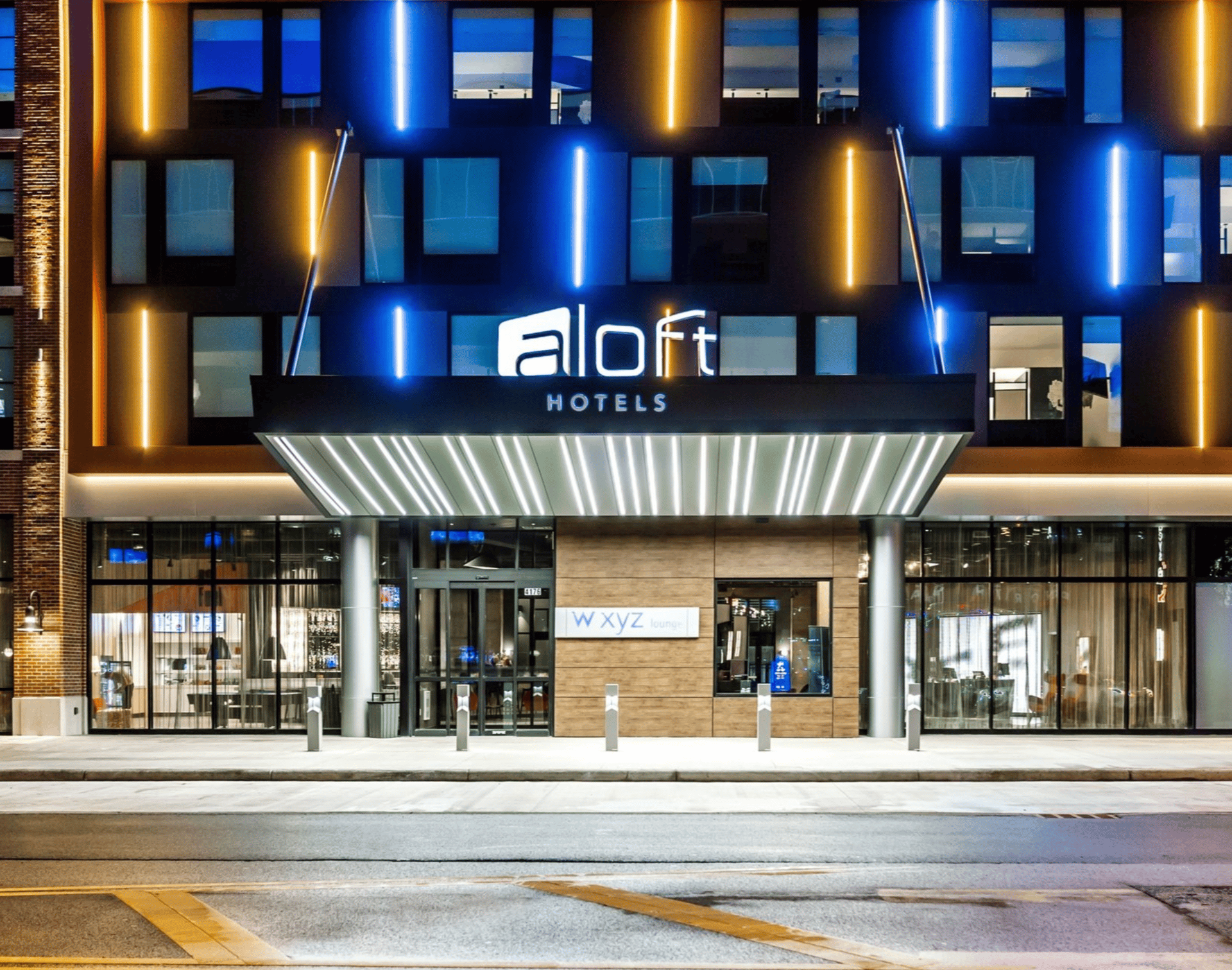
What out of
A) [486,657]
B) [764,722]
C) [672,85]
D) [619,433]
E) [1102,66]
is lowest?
[764,722]

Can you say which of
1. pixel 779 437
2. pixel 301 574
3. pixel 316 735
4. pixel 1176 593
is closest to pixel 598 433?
pixel 779 437

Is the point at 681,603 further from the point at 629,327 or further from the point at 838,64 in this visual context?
the point at 838,64

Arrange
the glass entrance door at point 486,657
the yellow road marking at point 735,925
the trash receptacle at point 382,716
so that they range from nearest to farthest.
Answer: the yellow road marking at point 735,925
the trash receptacle at point 382,716
the glass entrance door at point 486,657

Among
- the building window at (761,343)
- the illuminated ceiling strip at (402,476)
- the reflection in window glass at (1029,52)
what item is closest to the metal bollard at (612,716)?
the illuminated ceiling strip at (402,476)

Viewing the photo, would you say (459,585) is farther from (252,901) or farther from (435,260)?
(252,901)

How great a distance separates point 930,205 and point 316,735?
1483 centimetres

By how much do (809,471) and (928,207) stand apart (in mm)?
6853

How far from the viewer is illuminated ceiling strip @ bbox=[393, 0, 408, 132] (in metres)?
24.6

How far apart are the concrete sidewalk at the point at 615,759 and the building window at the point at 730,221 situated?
8.78 metres

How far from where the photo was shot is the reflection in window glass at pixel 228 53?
24859 mm

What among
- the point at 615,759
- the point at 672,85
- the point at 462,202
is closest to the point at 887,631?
the point at 615,759

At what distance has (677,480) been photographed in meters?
21.4

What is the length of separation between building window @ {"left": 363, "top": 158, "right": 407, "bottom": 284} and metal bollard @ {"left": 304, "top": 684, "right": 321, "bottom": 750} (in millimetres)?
8435

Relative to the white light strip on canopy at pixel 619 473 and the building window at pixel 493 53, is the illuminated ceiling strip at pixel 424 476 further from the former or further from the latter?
the building window at pixel 493 53
